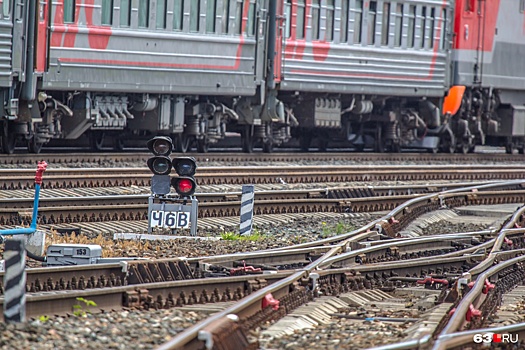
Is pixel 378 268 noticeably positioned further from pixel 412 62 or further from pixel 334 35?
pixel 412 62

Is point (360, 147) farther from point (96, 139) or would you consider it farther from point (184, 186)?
point (184, 186)

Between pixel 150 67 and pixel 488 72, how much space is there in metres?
11.0

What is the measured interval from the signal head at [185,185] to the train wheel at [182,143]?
33.5 ft

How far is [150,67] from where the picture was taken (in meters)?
21.6

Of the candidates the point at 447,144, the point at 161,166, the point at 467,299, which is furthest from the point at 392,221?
the point at 447,144

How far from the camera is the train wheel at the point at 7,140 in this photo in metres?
19.7

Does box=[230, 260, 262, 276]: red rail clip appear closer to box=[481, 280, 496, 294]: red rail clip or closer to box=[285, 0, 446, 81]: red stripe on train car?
box=[481, 280, 496, 294]: red rail clip

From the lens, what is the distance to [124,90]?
833 inches

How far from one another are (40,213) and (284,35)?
11.6m

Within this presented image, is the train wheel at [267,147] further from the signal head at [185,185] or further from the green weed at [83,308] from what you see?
the green weed at [83,308]

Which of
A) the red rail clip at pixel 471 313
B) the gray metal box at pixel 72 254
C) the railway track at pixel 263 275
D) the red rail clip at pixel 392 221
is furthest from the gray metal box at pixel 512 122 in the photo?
the red rail clip at pixel 471 313

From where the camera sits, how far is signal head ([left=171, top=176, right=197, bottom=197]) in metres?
13.3

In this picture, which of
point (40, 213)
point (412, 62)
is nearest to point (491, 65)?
point (412, 62)

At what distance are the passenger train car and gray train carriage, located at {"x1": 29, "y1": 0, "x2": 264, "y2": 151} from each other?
24 millimetres
